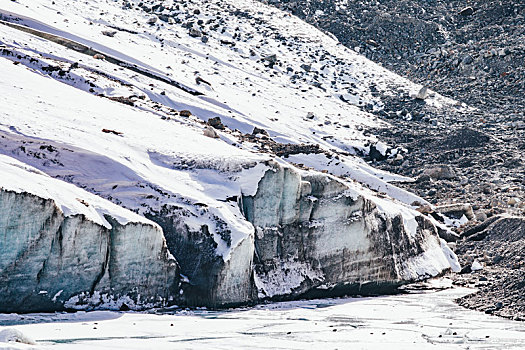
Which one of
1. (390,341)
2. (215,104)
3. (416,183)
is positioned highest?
(215,104)

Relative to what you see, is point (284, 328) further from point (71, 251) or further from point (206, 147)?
point (206, 147)

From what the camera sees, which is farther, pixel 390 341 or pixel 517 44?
pixel 517 44

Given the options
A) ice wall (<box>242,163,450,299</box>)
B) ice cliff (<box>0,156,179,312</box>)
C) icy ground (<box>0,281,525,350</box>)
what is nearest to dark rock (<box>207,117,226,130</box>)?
ice wall (<box>242,163,450,299</box>)

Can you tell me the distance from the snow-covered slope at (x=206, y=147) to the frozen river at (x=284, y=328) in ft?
4.08

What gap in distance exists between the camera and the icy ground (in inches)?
439

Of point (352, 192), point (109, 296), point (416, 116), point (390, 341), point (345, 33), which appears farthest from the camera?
point (345, 33)

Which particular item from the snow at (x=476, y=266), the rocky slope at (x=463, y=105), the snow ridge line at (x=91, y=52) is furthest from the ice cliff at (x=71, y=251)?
the snow ridge line at (x=91, y=52)

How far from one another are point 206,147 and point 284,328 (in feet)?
21.6

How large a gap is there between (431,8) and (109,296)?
139ft

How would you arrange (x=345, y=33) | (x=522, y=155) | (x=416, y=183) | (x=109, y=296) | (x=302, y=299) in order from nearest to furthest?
(x=109, y=296) < (x=302, y=299) < (x=416, y=183) < (x=522, y=155) < (x=345, y=33)

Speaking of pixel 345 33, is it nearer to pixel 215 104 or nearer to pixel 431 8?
pixel 431 8

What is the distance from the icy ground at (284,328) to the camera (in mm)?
11156

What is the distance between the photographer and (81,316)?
12578mm

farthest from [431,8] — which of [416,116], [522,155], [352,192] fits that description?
[352,192]
